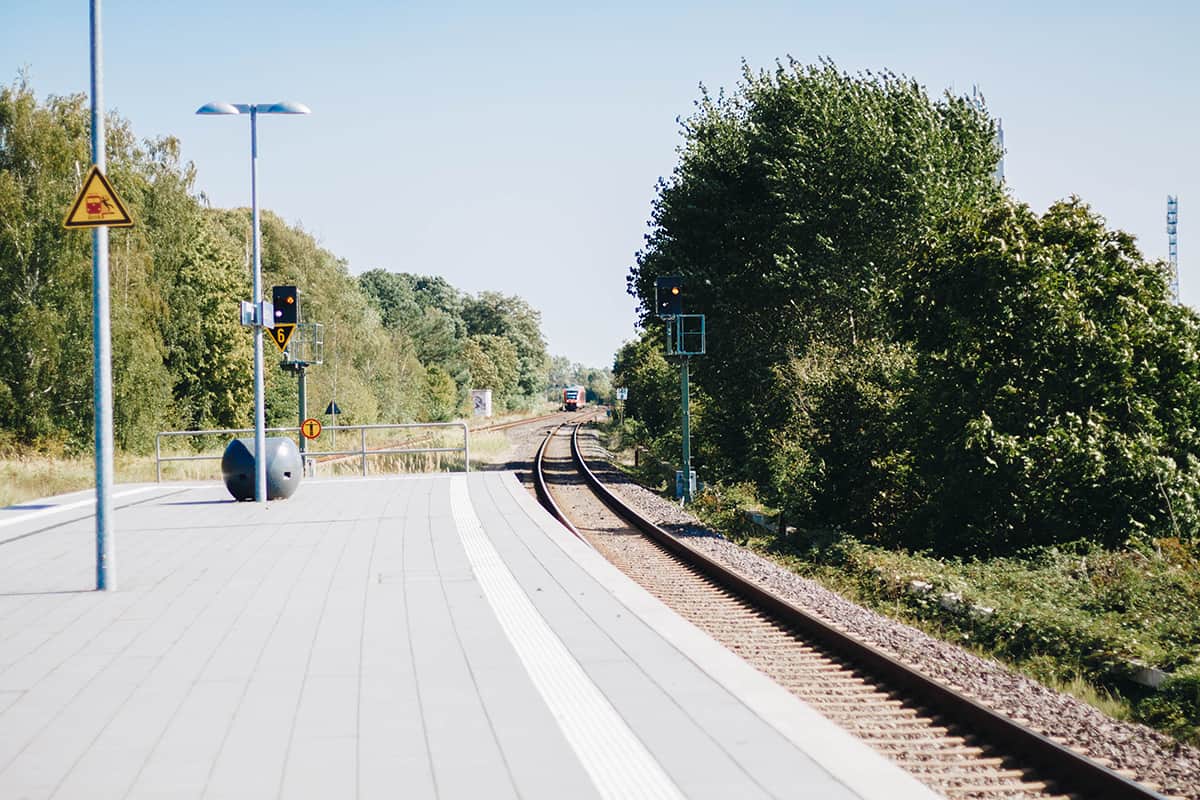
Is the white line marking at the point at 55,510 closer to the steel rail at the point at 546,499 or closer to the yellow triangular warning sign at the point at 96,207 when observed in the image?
the yellow triangular warning sign at the point at 96,207

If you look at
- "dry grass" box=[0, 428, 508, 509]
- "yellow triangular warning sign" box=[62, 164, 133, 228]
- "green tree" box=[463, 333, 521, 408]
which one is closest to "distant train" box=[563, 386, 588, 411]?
"green tree" box=[463, 333, 521, 408]

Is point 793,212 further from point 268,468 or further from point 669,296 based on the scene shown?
point 268,468

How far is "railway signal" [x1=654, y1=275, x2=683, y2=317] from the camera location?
71.3 ft

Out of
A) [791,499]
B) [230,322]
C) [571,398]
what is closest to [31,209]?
[230,322]

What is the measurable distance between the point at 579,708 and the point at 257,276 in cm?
1165

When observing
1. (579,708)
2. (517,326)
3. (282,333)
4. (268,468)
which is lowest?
(579,708)

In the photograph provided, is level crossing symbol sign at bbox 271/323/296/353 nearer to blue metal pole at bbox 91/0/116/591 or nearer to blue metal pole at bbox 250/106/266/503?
blue metal pole at bbox 250/106/266/503

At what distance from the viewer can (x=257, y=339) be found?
15211 mm

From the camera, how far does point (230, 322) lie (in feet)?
139

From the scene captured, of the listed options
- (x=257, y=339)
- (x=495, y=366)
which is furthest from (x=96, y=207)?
(x=495, y=366)

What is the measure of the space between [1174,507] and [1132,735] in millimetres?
9826

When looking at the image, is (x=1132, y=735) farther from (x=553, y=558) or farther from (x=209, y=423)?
(x=209, y=423)

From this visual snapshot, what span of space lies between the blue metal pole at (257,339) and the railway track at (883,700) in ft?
21.2

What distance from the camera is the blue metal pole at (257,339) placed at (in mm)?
14680
